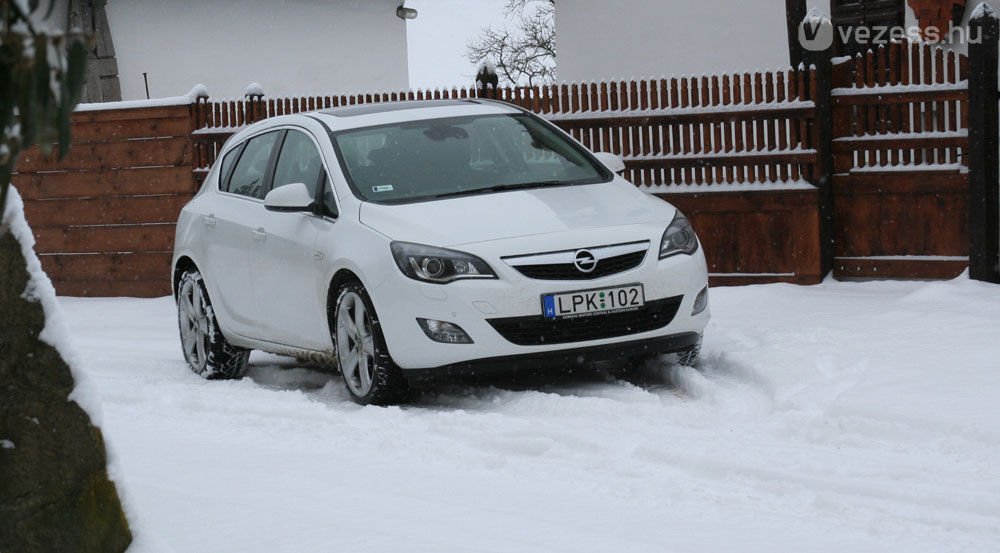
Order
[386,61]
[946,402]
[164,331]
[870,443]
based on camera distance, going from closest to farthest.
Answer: [870,443] < [946,402] < [164,331] < [386,61]

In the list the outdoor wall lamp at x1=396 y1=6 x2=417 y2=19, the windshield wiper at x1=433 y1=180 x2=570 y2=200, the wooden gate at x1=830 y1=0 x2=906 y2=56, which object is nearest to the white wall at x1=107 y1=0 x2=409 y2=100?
the outdoor wall lamp at x1=396 y1=6 x2=417 y2=19

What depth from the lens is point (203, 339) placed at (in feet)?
30.3

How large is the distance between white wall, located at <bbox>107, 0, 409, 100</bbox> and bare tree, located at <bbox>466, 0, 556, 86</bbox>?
1737 cm

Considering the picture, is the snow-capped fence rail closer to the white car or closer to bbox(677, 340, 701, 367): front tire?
the white car

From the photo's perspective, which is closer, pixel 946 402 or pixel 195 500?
pixel 195 500

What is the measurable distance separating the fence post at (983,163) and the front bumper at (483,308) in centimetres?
401

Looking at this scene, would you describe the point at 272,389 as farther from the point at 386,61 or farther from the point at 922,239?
the point at 386,61

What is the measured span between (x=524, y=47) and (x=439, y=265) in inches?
1617

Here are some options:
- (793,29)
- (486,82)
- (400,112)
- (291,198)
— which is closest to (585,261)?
(291,198)

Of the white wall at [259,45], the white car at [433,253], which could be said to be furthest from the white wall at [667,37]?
the white car at [433,253]

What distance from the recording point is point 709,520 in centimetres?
486

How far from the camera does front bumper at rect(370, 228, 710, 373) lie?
702 cm

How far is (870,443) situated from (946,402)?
696 mm

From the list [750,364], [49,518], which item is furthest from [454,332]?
[49,518]
